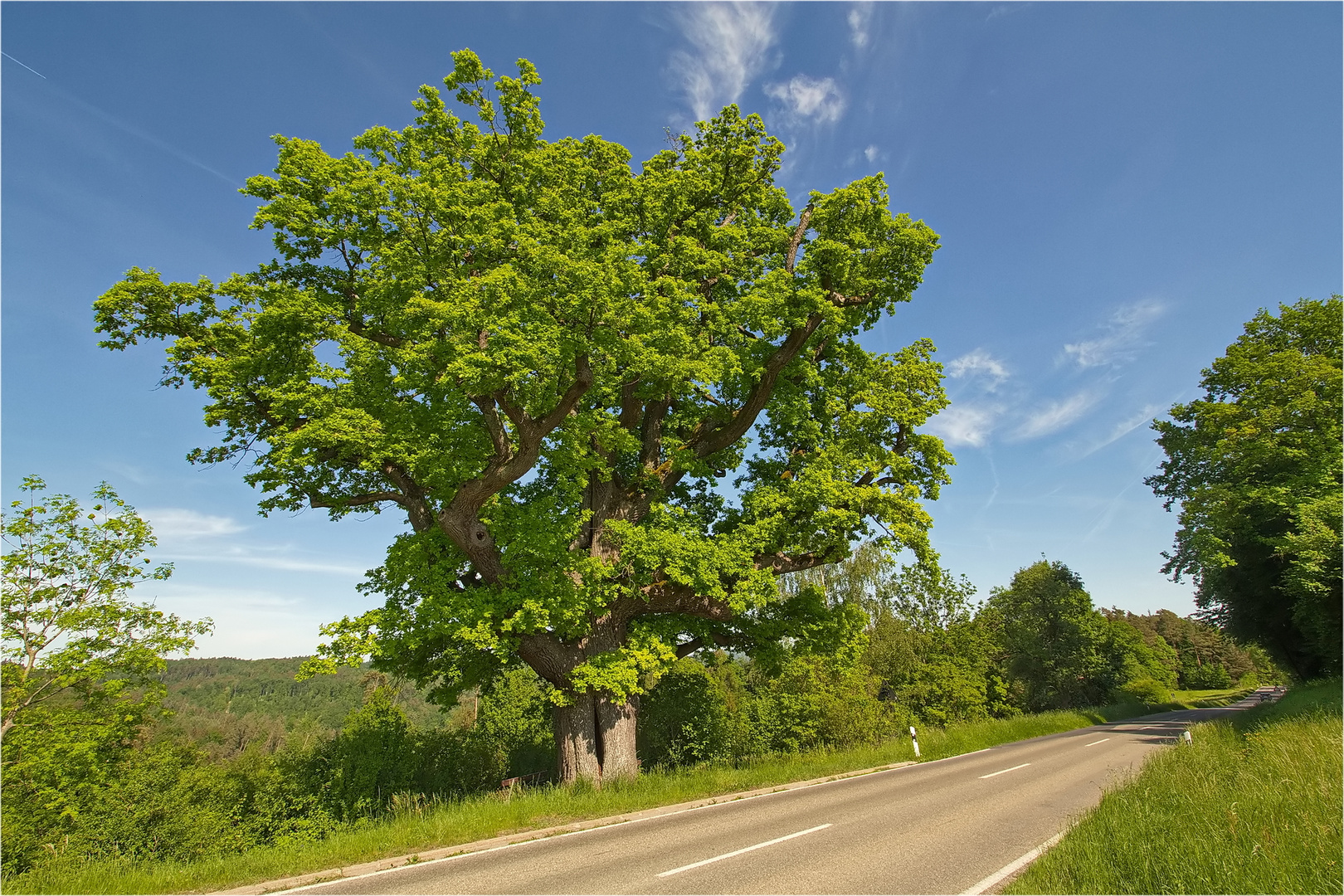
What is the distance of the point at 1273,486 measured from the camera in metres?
22.9

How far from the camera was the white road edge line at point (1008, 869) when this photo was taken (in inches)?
240

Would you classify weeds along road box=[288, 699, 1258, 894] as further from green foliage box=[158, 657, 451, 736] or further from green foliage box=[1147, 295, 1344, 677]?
green foliage box=[1147, 295, 1344, 677]

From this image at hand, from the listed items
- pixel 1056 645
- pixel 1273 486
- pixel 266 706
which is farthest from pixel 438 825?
pixel 266 706

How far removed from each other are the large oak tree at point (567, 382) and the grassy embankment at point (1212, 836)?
22.3 ft

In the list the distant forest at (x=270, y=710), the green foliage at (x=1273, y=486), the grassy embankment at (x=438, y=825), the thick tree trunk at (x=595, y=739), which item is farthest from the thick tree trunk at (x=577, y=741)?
the green foliage at (x=1273, y=486)

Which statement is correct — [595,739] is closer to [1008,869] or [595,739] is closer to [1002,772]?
[1008,869]

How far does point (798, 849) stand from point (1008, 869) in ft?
8.22

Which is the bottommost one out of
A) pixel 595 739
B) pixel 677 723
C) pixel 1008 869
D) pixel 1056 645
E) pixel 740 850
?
pixel 1056 645

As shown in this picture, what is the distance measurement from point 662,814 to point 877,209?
14.4 metres

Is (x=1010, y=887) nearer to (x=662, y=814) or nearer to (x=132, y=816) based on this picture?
(x=662, y=814)

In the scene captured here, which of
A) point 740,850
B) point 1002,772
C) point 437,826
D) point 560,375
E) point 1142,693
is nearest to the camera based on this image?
point 740,850

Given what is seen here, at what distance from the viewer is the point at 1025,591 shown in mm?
59000

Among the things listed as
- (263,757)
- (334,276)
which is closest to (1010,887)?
(334,276)

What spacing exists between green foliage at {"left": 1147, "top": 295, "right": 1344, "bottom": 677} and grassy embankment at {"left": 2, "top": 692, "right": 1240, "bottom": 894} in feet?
53.9
